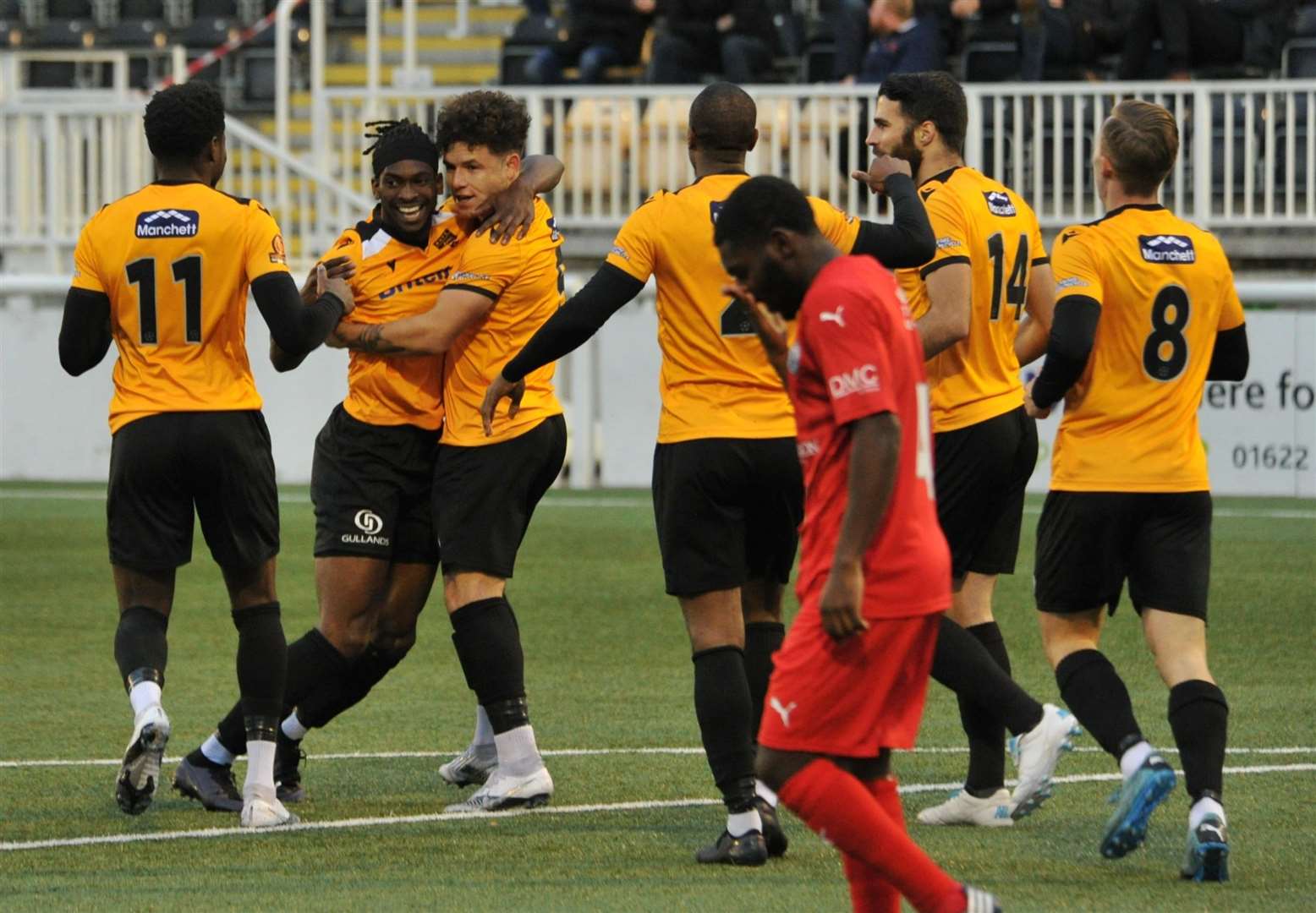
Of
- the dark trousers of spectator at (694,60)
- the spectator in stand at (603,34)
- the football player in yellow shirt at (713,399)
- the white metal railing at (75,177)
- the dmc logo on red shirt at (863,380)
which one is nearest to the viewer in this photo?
the dmc logo on red shirt at (863,380)

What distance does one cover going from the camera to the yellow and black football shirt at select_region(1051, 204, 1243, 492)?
5922mm

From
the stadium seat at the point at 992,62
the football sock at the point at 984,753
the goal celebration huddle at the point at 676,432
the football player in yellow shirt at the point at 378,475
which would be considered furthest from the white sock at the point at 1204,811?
the stadium seat at the point at 992,62

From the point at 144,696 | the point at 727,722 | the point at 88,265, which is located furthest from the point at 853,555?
the point at 88,265

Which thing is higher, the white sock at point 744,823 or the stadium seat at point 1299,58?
the stadium seat at point 1299,58

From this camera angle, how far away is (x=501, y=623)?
659 cm

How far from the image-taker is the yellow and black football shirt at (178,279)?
6289 mm

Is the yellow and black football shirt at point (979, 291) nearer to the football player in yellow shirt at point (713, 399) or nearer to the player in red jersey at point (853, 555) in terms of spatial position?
the football player in yellow shirt at point (713, 399)

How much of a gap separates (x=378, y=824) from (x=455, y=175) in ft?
6.24

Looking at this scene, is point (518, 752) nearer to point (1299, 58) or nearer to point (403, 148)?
point (403, 148)

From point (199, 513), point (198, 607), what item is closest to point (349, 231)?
point (199, 513)

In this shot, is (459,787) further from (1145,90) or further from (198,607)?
(1145,90)

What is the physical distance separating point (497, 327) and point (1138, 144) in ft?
6.33

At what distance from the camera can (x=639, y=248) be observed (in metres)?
5.96

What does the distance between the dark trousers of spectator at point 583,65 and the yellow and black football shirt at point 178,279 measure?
13048 millimetres
